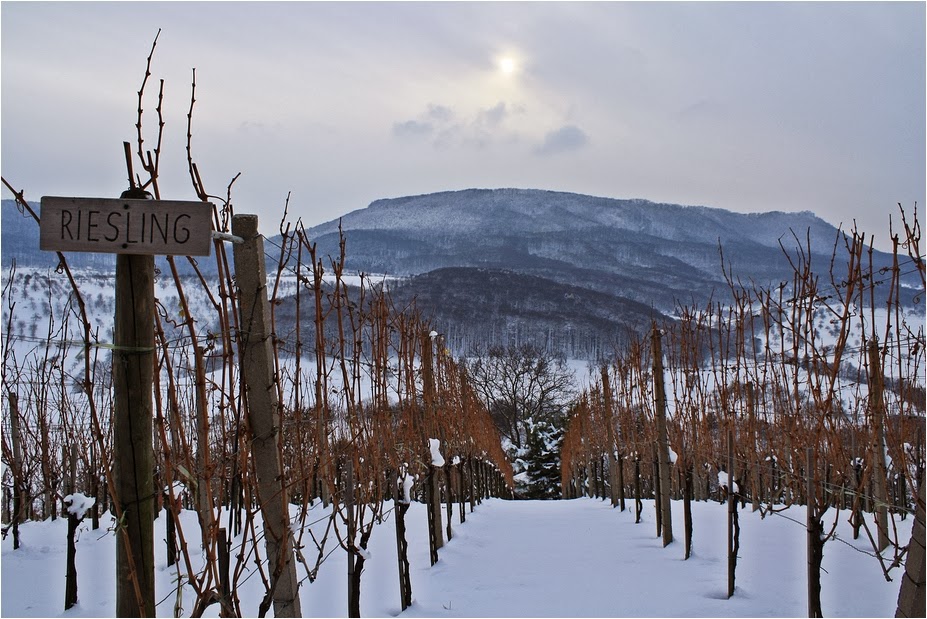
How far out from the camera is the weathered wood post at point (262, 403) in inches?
117

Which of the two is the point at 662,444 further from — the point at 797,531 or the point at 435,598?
the point at 435,598

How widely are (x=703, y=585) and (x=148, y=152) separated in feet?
17.3

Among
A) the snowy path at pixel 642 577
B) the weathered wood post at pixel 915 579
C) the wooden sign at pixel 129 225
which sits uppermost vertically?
the wooden sign at pixel 129 225

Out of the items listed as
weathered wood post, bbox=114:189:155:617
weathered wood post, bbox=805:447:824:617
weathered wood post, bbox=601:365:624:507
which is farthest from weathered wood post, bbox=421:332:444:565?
weathered wood post, bbox=601:365:624:507

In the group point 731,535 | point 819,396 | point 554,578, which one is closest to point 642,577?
point 554,578

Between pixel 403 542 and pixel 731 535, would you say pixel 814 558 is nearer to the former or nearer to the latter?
pixel 731 535

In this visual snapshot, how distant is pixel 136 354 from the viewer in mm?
2254

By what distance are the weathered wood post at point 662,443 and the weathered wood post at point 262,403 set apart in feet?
18.1

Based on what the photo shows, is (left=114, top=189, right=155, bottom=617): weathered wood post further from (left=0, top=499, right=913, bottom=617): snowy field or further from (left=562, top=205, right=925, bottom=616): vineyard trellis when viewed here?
(left=562, top=205, right=925, bottom=616): vineyard trellis

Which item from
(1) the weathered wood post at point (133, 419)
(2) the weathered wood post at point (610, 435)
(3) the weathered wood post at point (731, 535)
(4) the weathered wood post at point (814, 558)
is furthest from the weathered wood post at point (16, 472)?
(2) the weathered wood post at point (610, 435)

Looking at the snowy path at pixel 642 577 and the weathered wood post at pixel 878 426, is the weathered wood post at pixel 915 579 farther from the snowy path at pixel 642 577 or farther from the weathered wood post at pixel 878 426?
the snowy path at pixel 642 577

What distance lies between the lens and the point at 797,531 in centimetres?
752

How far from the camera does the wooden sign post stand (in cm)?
214

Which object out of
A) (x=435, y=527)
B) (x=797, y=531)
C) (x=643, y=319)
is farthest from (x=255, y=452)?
(x=643, y=319)
